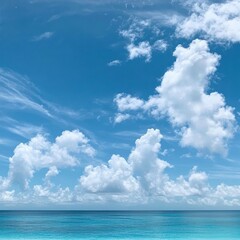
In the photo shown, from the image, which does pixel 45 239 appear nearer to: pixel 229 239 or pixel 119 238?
pixel 119 238

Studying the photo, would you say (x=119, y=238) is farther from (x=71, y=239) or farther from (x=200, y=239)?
(x=200, y=239)

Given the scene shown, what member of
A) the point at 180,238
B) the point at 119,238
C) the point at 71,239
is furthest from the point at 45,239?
the point at 180,238

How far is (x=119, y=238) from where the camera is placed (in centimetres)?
4619

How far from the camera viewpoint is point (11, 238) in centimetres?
4541

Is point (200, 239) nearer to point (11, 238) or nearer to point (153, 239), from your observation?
point (153, 239)

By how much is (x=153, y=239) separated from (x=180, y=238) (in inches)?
165

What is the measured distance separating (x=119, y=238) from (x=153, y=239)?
463cm

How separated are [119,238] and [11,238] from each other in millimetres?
14339

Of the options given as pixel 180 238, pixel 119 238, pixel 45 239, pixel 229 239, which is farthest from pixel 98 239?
pixel 229 239

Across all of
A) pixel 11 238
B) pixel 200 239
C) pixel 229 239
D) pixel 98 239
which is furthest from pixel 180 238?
pixel 11 238

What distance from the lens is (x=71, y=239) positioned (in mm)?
44750

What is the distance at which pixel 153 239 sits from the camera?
4500cm

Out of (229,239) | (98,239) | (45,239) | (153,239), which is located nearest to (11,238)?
(45,239)

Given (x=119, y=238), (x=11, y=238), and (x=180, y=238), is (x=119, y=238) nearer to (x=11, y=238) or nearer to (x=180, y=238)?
(x=180, y=238)
